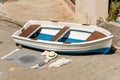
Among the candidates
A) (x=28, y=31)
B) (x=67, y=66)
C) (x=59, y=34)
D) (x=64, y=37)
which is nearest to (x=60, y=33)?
(x=59, y=34)

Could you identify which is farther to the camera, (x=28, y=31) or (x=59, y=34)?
(x=28, y=31)

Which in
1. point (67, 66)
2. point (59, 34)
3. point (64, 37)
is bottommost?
point (67, 66)

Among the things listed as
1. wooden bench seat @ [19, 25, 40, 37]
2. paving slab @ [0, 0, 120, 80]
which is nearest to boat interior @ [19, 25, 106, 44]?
wooden bench seat @ [19, 25, 40, 37]

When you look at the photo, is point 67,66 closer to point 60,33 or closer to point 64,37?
point 60,33

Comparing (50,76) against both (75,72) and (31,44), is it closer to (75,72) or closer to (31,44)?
(75,72)

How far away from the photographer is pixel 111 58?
474 inches

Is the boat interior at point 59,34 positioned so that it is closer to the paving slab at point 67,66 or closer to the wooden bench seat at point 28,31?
the wooden bench seat at point 28,31

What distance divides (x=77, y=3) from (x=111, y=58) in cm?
375

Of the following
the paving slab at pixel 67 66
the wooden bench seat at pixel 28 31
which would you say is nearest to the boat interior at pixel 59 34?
the wooden bench seat at pixel 28 31

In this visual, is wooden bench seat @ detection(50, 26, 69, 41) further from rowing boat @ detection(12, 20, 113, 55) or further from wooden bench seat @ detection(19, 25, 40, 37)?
wooden bench seat @ detection(19, 25, 40, 37)

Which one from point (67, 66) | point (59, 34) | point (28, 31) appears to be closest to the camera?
point (67, 66)

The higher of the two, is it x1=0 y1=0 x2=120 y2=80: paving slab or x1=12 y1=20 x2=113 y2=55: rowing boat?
x1=12 y1=20 x2=113 y2=55: rowing boat

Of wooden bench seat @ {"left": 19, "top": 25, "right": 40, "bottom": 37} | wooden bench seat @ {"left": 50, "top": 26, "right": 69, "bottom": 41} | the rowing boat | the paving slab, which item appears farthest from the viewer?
wooden bench seat @ {"left": 19, "top": 25, "right": 40, "bottom": 37}

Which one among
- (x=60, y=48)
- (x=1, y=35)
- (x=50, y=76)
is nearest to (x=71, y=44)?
(x=60, y=48)
